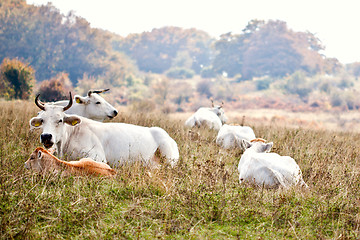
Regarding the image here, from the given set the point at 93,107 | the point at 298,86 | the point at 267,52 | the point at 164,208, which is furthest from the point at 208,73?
the point at 164,208

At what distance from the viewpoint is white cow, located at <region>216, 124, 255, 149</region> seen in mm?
9570

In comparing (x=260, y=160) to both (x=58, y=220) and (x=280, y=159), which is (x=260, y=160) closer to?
(x=280, y=159)

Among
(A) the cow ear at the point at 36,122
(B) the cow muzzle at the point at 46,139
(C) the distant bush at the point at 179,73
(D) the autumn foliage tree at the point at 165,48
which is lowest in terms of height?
(C) the distant bush at the point at 179,73

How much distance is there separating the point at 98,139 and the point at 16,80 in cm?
2030

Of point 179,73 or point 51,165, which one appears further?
point 179,73

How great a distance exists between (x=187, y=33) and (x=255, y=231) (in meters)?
83.5

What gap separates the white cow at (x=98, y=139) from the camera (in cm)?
588

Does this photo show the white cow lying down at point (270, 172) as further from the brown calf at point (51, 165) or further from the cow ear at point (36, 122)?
the cow ear at point (36, 122)

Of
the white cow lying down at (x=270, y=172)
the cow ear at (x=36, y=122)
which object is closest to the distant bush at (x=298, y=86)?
the white cow lying down at (x=270, y=172)

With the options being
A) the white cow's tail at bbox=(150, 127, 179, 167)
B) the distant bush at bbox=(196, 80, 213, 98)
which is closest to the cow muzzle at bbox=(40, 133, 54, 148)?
A: the white cow's tail at bbox=(150, 127, 179, 167)

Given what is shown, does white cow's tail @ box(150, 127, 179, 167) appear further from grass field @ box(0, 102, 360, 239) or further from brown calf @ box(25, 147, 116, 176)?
brown calf @ box(25, 147, 116, 176)

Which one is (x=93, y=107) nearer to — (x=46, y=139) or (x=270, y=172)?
(x=46, y=139)

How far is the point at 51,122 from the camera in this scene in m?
5.85

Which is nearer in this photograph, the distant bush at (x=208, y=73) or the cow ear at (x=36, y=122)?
the cow ear at (x=36, y=122)
